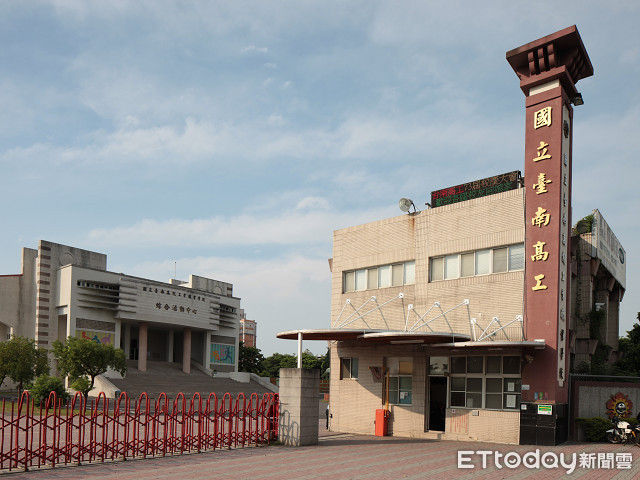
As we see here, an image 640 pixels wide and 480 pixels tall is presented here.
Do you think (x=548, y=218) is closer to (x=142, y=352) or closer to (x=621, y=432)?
(x=621, y=432)

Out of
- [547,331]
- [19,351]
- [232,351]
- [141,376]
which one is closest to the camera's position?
[547,331]

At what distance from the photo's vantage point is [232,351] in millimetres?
74438

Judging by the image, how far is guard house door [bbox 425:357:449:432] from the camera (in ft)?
83.7

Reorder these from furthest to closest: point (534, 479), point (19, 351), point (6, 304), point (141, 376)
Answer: point (141, 376) → point (6, 304) → point (19, 351) → point (534, 479)

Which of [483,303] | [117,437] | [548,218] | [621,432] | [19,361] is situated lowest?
[19,361]

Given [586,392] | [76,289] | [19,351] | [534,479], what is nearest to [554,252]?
[586,392]

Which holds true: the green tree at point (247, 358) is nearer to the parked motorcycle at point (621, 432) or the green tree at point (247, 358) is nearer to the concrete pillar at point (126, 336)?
the concrete pillar at point (126, 336)

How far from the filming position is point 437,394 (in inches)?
1087

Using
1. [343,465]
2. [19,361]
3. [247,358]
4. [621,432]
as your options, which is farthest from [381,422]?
[247,358]

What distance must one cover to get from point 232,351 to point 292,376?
176 ft

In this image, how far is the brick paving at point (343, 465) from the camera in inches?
587

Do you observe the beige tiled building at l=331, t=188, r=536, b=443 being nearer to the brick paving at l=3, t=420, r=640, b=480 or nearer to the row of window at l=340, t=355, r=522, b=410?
the row of window at l=340, t=355, r=522, b=410

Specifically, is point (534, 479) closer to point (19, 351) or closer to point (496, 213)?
point (496, 213)

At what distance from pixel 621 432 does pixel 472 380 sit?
5.36 meters
